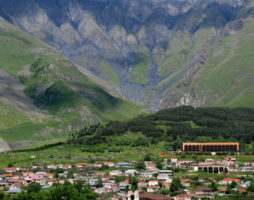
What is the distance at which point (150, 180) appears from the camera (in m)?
169

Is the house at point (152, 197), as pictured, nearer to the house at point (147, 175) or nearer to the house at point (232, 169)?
the house at point (147, 175)

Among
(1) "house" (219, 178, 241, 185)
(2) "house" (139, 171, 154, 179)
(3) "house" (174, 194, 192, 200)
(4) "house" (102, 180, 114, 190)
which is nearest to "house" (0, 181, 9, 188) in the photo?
(4) "house" (102, 180, 114, 190)

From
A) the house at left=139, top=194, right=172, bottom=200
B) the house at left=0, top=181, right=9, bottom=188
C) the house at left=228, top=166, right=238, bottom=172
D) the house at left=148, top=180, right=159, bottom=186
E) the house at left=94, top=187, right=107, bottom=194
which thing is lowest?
the house at left=139, top=194, right=172, bottom=200

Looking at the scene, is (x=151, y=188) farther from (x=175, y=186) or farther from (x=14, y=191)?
(x=14, y=191)

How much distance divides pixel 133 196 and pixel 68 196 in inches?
685

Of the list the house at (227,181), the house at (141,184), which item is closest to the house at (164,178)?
the house at (141,184)

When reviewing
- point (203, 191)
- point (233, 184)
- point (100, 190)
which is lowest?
point (100, 190)

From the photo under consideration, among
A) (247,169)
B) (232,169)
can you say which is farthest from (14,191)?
(247,169)

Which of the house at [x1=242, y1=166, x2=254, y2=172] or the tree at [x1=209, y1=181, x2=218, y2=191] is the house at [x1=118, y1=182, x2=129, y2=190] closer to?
the tree at [x1=209, y1=181, x2=218, y2=191]

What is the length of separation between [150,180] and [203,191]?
24200 mm

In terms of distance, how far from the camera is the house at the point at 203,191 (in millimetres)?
147125

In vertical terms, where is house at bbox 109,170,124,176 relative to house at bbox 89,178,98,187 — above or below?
above

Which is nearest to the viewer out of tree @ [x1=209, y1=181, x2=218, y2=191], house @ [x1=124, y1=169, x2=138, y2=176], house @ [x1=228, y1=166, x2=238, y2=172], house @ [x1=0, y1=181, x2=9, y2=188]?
tree @ [x1=209, y1=181, x2=218, y2=191]

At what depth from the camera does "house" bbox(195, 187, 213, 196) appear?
5792 inches
